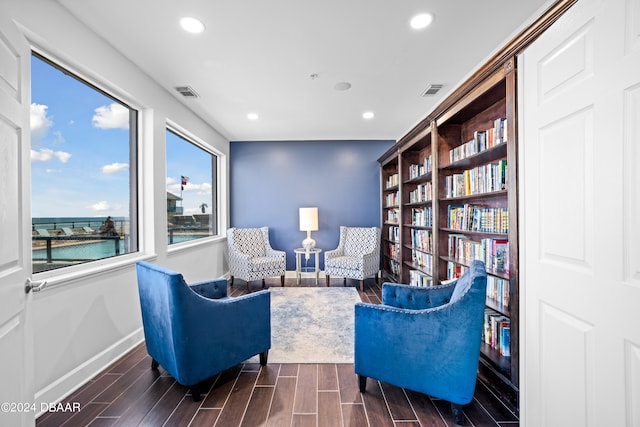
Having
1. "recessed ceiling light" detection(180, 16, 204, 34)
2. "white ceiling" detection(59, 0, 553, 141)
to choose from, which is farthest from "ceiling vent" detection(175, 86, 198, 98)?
"recessed ceiling light" detection(180, 16, 204, 34)

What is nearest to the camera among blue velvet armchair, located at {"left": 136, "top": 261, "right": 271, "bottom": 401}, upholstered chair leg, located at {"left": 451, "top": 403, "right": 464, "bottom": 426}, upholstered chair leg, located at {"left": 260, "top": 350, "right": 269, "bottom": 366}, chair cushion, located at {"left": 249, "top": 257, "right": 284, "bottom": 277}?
upholstered chair leg, located at {"left": 451, "top": 403, "right": 464, "bottom": 426}

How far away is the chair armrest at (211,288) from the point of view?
2371 mm

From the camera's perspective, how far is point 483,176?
2.31 metres

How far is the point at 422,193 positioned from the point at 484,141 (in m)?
1.36

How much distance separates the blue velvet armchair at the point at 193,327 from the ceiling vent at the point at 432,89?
269 cm

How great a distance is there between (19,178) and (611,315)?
92.8 inches

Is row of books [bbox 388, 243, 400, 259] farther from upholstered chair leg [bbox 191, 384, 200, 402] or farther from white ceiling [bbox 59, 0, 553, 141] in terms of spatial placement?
upholstered chair leg [bbox 191, 384, 200, 402]

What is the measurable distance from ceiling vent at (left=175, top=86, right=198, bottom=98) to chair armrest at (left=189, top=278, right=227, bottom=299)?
2.06m

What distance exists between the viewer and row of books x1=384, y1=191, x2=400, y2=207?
453cm

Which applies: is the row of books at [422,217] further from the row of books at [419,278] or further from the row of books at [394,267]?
the row of books at [394,267]

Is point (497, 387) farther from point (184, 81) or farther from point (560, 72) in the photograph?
point (184, 81)

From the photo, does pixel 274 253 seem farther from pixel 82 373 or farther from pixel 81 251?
pixel 82 373

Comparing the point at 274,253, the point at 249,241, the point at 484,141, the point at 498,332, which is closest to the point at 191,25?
the point at 484,141

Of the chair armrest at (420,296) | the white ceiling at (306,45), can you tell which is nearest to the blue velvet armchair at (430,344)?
the chair armrest at (420,296)
